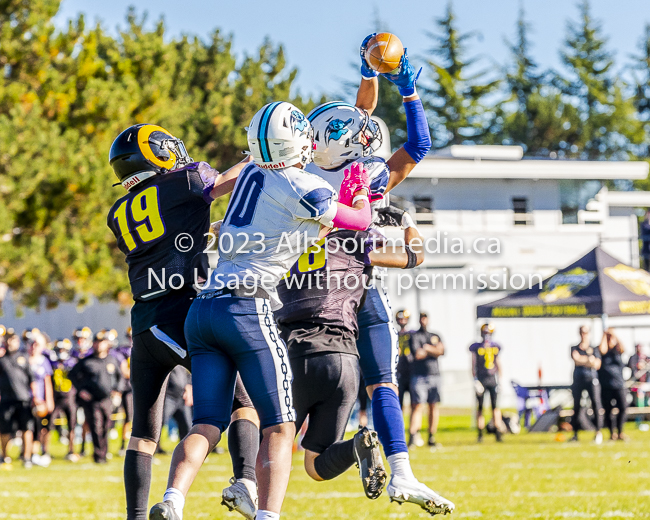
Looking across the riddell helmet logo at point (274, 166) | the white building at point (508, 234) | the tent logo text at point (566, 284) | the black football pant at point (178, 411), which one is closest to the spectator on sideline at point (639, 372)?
the tent logo text at point (566, 284)

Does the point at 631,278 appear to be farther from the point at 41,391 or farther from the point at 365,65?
the point at 365,65

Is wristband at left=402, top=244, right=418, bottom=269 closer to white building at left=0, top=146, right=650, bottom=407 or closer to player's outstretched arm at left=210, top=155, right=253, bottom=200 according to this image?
player's outstretched arm at left=210, top=155, right=253, bottom=200

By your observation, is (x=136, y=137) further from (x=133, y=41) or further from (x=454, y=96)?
(x=454, y=96)

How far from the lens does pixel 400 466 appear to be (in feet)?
16.2

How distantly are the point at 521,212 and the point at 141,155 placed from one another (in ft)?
88.0

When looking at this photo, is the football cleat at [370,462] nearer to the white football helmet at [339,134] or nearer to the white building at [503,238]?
the white football helmet at [339,134]

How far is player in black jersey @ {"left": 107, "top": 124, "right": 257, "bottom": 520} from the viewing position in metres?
4.82

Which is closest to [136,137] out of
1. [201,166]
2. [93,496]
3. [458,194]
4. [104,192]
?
[201,166]

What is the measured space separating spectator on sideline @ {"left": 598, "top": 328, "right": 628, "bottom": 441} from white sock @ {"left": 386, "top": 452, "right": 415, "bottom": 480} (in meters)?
11.0

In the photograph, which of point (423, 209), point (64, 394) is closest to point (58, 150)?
point (64, 394)

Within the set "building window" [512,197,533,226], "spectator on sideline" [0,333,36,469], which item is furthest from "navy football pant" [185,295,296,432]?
"building window" [512,197,533,226]

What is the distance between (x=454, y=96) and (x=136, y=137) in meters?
40.1

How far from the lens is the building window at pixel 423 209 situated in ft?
97.6

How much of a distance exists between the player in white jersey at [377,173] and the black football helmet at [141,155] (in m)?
0.79
